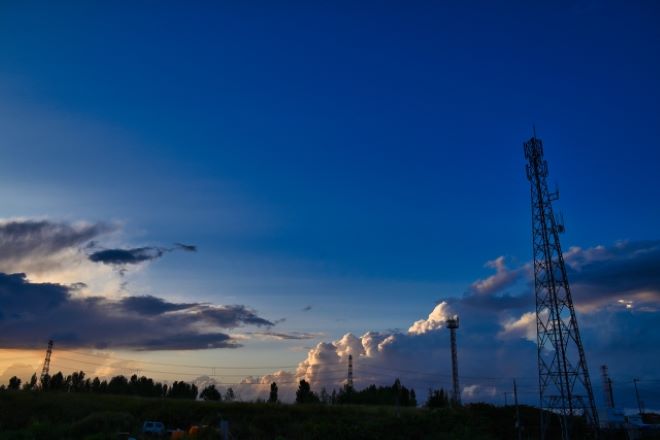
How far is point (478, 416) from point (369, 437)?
17.2 metres

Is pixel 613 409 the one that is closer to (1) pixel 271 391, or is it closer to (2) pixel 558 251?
(2) pixel 558 251

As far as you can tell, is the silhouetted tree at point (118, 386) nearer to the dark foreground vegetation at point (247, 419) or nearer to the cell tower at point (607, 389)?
the dark foreground vegetation at point (247, 419)

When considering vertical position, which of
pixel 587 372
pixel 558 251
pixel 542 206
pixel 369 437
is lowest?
pixel 369 437

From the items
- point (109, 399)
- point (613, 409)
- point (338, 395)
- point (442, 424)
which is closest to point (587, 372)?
point (442, 424)

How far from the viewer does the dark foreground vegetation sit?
40.2 m

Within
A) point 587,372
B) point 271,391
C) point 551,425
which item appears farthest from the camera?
point 271,391

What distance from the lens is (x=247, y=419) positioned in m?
52.9

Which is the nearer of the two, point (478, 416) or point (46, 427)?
point (46, 427)

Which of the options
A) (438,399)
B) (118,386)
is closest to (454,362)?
(438,399)

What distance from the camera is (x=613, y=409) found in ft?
212

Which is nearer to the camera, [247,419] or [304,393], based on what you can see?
[247,419]

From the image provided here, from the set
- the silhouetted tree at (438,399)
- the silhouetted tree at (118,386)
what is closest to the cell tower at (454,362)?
the silhouetted tree at (438,399)

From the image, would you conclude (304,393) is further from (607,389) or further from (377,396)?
(607,389)

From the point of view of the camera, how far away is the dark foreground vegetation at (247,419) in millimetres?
40203
